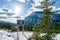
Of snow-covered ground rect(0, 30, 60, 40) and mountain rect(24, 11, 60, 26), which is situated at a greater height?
mountain rect(24, 11, 60, 26)

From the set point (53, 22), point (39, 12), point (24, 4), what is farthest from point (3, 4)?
point (53, 22)

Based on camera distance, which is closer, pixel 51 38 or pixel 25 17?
pixel 51 38

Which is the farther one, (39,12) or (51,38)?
(39,12)

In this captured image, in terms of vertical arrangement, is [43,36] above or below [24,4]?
below

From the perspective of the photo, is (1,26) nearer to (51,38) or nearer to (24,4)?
(24,4)

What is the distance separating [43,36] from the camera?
3609 millimetres

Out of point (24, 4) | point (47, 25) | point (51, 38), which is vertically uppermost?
point (24, 4)

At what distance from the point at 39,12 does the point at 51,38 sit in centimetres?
81

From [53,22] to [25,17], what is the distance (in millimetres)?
571

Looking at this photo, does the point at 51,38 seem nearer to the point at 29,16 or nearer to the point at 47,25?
the point at 47,25

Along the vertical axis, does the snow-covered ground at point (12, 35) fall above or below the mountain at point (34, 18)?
below

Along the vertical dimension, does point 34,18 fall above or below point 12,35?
above

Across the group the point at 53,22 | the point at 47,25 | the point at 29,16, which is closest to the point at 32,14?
the point at 29,16

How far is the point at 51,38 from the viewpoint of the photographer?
11.8 ft
